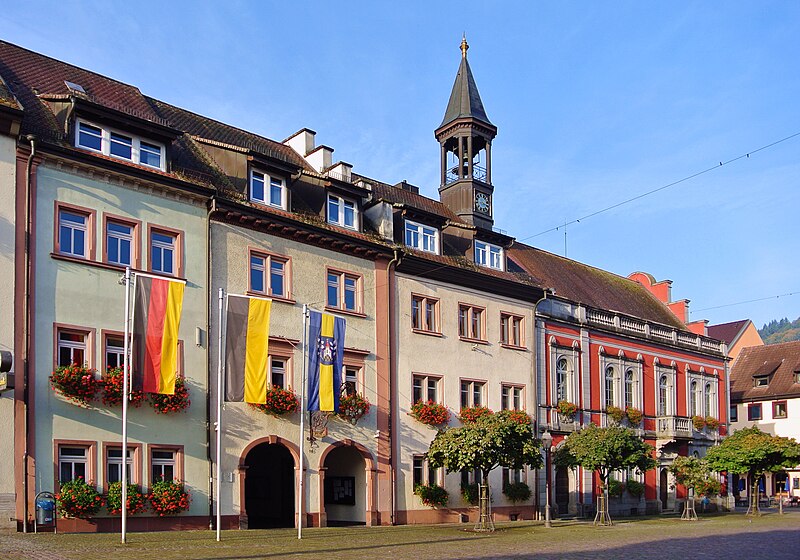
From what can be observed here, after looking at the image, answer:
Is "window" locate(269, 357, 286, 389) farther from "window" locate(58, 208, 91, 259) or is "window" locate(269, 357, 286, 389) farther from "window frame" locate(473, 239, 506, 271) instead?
"window frame" locate(473, 239, 506, 271)

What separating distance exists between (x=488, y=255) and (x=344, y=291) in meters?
10.8

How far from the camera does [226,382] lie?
26.5 meters

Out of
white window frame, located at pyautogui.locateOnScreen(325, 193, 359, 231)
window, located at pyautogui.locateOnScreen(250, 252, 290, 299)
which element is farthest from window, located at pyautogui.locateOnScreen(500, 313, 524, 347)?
window, located at pyautogui.locateOnScreen(250, 252, 290, 299)

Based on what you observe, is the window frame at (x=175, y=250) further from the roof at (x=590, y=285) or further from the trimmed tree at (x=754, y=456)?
the trimmed tree at (x=754, y=456)

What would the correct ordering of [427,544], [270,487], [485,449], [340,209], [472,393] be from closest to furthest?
1. [427,544]
2. [485,449]
3. [340,209]
4. [270,487]
5. [472,393]

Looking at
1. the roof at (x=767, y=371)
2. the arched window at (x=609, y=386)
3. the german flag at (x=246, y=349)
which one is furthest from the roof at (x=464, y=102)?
the roof at (x=767, y=371)

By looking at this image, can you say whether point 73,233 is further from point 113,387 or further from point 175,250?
point 113,387

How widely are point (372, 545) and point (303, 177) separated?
15701 millimetres

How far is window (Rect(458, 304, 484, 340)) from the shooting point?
4028 centimetres

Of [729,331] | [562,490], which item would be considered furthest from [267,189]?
[729,331]

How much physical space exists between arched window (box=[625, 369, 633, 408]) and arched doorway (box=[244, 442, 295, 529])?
22704 millimetres

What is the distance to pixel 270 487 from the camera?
1427 inches

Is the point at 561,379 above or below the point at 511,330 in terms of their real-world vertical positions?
below

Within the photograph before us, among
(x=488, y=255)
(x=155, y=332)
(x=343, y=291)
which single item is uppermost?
(x=488, y=255)
